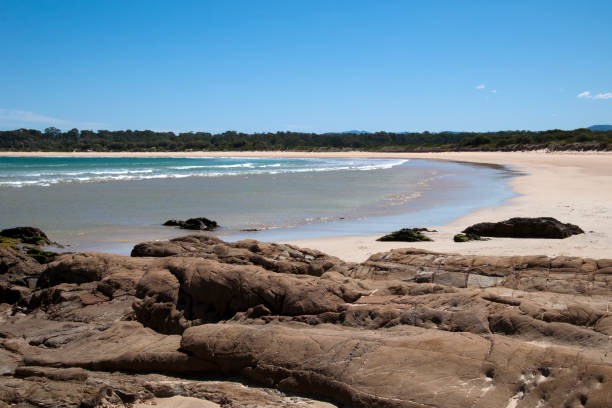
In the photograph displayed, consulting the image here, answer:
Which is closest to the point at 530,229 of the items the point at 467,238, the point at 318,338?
the point at 467,238

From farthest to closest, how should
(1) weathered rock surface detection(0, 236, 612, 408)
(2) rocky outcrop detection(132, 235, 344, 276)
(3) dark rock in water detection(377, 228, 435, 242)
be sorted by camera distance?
(3) dark rock in water detection(377, 228, 435, 242), (2) rocky outcrop detection(132, 235, 344, 276), (1) weathered rock surface detection(0, 236, 612, 408)

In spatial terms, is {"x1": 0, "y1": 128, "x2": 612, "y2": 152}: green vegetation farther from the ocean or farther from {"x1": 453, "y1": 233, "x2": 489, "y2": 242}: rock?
{"x1": 453, "y1": 233, "x2": 489, "y2": 242}: rock

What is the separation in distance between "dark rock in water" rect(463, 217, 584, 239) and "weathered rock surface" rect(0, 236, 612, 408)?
13.3ft

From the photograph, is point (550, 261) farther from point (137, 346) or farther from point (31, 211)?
point (31, 211)

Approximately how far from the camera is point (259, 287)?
5098mm

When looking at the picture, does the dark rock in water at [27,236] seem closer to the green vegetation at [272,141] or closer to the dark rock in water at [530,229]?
the dark rock in water at [530,229]

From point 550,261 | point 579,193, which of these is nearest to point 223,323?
point 550,261

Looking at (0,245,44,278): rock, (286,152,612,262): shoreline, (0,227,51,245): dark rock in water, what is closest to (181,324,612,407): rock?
(0,245,44,278): rock

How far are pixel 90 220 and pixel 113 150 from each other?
90.4m

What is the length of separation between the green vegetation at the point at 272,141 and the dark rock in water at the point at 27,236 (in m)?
60.4

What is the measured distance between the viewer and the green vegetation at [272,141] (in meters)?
72.4

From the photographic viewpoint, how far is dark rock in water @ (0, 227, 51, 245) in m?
10.5

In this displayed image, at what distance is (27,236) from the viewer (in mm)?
10828

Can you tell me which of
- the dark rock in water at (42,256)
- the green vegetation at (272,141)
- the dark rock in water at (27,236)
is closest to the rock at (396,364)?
the dark rock in water at (42,256)
